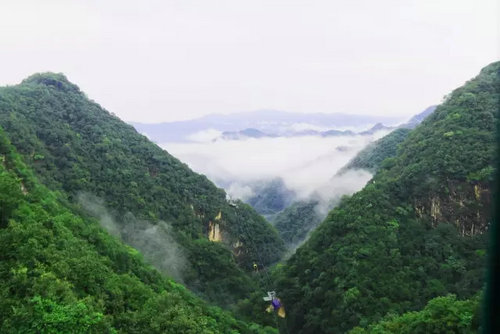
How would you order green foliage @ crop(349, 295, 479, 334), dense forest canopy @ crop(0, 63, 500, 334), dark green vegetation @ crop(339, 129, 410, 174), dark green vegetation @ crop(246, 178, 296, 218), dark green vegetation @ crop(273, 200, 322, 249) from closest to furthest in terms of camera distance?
dense forest canopy @ crop(0, 63, 500, 334) < green foliage @ crop(349, 295, 479, 334) < dark green vegetation @ crop(339, 129, 410, 174) < dark green vegetation @ crop(273, 200, 322, 249) < dark green vegetation @ crop(246, 178, 296, 218)

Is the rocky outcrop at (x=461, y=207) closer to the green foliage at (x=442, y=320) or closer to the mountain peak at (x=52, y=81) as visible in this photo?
the green foliage at (x=442, y=320)

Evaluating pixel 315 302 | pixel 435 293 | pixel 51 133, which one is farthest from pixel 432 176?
pixel 51 133

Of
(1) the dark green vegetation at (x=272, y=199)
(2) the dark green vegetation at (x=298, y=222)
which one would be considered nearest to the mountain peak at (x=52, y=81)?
(2) the dark green vegetation at (x=298, y=222)

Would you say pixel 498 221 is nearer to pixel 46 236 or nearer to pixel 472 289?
pixel 46 236

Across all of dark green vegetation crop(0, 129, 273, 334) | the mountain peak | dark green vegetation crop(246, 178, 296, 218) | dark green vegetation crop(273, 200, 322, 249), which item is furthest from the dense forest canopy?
dark green vegetation crop(246, 178, 296, 218)

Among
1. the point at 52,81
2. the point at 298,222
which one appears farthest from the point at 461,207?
the point at 52,81

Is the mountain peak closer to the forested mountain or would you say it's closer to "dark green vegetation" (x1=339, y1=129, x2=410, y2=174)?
the forested mountain

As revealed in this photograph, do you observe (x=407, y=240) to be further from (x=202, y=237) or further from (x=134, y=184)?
(x=134, y=184)
